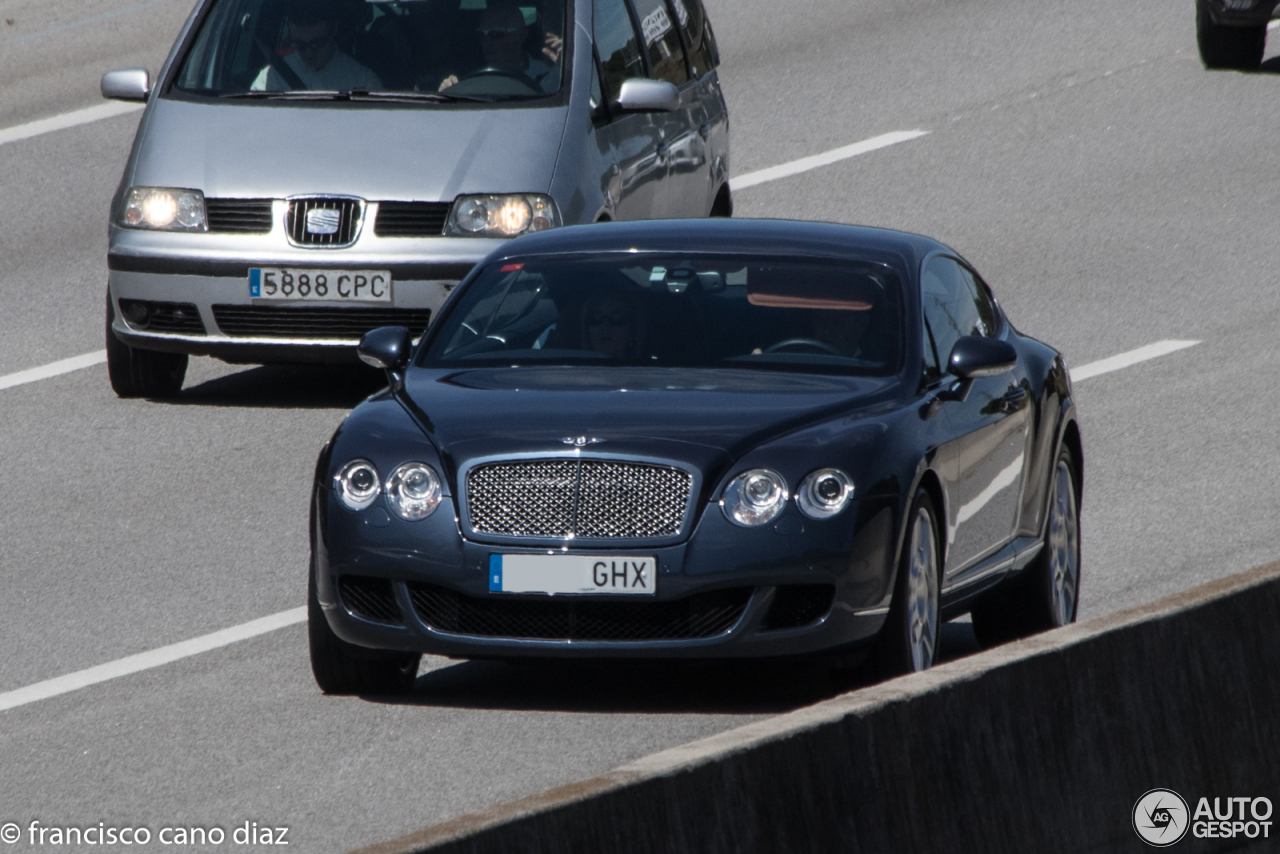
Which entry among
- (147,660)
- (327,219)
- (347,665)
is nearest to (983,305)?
(347,665)

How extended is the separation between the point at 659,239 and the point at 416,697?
1.80 meters

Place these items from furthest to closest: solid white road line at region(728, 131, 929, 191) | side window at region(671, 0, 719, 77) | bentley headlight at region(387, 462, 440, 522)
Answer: solid white road line at region(728, 131, 929, 191) < side window at region(671, 0, 719, 77) < bentley headlight at region(387, 462, 440, 522)

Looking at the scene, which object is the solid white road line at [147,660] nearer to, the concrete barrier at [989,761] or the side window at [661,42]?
the concrete barrier at [989,761]

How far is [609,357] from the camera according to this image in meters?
8.14

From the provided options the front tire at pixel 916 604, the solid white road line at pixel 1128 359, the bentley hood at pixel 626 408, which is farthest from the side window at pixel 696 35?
the front tire at pixel 916 604

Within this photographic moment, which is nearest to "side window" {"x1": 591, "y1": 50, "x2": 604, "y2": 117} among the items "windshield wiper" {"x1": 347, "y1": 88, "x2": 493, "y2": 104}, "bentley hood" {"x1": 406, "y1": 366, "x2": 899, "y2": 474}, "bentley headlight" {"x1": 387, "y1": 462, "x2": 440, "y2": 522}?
"windshield wiper" {"x1": 347, "y1": 88, "x2": 493, "y2": 104}

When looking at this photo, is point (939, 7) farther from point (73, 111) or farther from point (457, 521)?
point (457, 521)

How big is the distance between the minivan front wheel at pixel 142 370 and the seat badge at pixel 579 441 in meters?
5.62

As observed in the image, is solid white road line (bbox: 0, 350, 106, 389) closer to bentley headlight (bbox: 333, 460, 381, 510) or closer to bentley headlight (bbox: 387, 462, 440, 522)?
bentley headlight (bbox: 333, 460, 381, 510)

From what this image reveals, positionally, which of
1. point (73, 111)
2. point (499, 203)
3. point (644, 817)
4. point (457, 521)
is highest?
point (644, 817)

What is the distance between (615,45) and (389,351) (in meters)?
4.96

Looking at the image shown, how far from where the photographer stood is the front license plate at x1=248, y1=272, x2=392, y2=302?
1183 centimetres

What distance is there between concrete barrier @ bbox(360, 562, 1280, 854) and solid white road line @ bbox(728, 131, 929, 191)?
37.6ft

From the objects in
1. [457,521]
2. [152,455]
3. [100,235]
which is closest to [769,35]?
[100,235]
